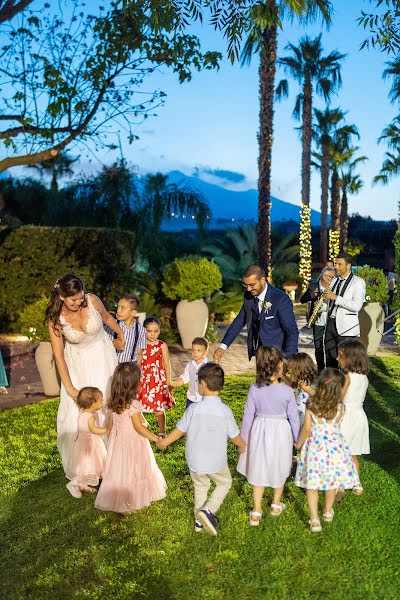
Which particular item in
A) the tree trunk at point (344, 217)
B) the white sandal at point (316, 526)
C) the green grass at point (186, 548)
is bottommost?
the green grass at point (186, 548)

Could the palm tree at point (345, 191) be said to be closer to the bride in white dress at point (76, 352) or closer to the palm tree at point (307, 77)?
the palm tree at point (307, 77)

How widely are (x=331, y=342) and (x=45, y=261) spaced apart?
9.10 metres

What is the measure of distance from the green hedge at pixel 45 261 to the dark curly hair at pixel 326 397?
11.3 m

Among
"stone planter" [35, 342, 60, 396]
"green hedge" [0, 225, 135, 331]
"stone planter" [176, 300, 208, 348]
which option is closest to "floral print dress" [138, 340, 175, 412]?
"stone planter" [35, 342, 60, 396]

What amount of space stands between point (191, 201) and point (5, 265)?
12140 millimetres

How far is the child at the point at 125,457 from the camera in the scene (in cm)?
592

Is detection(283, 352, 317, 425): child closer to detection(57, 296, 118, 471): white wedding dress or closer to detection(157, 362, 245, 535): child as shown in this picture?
detection(157, 362, 245, 535): child

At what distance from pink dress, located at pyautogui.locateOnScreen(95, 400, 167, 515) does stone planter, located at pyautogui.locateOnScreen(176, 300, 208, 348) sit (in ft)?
31.8

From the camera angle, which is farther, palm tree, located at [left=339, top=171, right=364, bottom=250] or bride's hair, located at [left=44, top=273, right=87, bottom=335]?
palm tree, located at [left=339, top=171, right=364, bottom=250]

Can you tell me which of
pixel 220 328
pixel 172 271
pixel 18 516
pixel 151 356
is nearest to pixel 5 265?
pixel 172 271

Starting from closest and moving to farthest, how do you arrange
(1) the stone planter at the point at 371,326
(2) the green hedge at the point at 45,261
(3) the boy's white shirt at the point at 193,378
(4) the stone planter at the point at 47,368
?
(3) the boy's white shirt at the point at 193,378
(4) the stone planter at the point at 47,368
(1) the stone planter at the point at 371,326
(2) the green hedge at the point at 45,261

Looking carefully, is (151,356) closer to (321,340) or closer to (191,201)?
(321,340)

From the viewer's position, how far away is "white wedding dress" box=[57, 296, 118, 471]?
6648 millimetres

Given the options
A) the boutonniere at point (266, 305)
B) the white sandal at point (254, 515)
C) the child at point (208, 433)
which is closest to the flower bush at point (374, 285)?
the boutonniere at point (266, 305)
